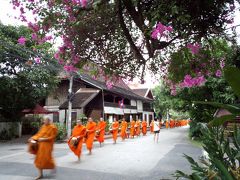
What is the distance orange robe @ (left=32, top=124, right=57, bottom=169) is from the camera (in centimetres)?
738

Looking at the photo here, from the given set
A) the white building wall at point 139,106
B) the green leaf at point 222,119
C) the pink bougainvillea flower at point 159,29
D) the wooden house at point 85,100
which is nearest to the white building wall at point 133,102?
the white building wall at point 139,106

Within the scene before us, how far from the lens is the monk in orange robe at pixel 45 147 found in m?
7.36

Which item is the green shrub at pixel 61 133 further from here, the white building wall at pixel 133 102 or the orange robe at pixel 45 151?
the white building wall at pixel 133 102

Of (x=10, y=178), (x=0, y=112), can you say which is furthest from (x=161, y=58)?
(x=0, y=112)

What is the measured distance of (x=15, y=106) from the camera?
2078 cm

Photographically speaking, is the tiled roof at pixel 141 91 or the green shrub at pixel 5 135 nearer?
the green shrub at pixel 5 135

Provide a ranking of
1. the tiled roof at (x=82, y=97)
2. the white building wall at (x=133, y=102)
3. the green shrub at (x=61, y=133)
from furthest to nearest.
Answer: the white building wall at (x=133, y=102) → the tiled roof at (x=82, y=97) → the green shrub at (x=61, y=133)

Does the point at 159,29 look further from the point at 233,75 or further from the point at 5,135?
the point at 5,135

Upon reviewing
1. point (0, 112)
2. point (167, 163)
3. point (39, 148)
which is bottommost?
point (167, 163)

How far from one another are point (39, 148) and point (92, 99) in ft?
67.5

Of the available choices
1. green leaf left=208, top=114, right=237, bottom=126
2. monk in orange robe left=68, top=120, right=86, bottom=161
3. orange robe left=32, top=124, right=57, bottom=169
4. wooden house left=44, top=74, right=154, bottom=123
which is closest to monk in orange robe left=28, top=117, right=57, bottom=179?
orange robe left=32, top=124, right=57, bottom=169

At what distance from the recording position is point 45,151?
7516 millimetres

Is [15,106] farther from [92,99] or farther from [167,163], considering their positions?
[167,163]

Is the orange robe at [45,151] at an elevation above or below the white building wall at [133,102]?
below
